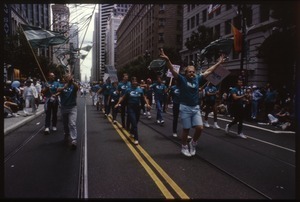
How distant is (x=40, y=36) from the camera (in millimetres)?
7543

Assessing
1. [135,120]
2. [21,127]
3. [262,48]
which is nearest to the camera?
[135,120]

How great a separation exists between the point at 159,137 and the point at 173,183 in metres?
4.61

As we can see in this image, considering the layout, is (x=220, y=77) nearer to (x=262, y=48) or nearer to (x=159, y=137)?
(x=262, y=48)

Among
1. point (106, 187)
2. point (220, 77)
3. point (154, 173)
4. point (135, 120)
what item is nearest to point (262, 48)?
point (220, 77)

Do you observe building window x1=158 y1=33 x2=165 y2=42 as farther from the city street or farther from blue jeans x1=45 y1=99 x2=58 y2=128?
the city street

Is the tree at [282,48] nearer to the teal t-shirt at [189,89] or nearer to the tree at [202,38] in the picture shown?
the teal t-shirt at [189,89]

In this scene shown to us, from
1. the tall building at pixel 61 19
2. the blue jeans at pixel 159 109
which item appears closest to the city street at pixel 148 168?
the tall building at pixel 61 19

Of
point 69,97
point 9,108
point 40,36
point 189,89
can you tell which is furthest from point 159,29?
point 189,89

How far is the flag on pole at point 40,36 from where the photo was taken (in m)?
7.13

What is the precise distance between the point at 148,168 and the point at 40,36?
4.20 meters

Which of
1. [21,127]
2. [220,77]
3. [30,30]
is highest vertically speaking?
[30,30]

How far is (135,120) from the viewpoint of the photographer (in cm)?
857

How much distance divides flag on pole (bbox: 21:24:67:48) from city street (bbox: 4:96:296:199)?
2.58 meters

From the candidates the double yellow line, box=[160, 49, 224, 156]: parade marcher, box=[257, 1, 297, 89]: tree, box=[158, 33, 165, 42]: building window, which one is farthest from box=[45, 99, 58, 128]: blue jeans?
box=[158, 33, 165, 42]: building window
